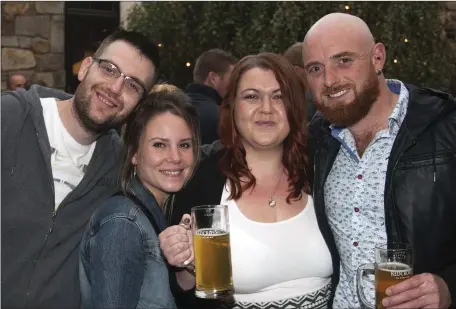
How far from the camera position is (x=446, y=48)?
561cm

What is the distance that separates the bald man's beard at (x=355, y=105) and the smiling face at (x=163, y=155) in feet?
1.99

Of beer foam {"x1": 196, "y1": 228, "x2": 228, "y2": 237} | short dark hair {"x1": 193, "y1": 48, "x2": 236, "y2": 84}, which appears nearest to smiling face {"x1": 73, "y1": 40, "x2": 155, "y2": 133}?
beer foam {"x1": 196, "y1": 228, "x2": 228, "y2": 237}

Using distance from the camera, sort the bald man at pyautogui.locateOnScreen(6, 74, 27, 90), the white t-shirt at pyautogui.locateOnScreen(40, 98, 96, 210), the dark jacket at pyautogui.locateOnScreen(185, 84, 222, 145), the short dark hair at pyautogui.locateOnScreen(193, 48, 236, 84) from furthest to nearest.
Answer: the bald man at pyautogui.locateOnScreen(6, 74, 27, 90)
the short dark hair at pyautogui.locateOnScreen(193, 48, 236, 84)
the dark jacket at pyautogui.locateOnScreen(185, 84, 222, 145)
the white t-shirt at pyautogui.locateOnScreen(40, 98, 96, 210)

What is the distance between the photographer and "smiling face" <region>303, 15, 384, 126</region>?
217cm

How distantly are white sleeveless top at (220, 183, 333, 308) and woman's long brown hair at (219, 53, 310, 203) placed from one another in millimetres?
162

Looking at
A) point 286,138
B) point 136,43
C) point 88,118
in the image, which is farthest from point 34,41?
point 286,138

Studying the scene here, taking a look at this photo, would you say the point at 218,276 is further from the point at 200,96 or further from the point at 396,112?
the point at 200,96

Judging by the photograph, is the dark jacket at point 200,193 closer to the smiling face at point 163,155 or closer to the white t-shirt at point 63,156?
the smiling face at point 163,155

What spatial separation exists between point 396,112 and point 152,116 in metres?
0.97

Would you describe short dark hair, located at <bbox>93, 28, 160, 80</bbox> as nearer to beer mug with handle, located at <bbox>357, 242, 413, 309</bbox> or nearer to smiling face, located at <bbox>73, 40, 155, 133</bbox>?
smiling face, located at <bbox>73, 40, 155, 133</bbox>

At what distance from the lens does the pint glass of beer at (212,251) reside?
1.70 meters

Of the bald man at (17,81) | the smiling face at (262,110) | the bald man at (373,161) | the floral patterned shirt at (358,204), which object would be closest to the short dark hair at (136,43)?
the smiling face at (262,110)

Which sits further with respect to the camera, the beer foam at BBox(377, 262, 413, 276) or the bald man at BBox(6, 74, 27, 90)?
the bald man at BBox(6, 74, 27, 90)

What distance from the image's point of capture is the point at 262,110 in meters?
2.20
